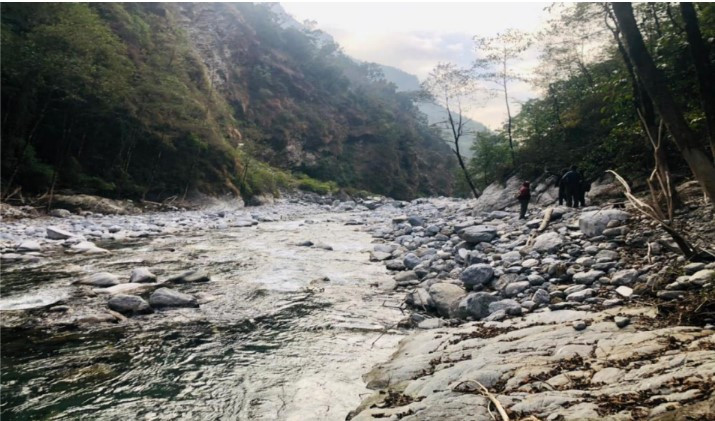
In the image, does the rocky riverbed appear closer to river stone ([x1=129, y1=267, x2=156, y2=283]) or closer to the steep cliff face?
river stone ([x1=129, y1=267, x2=156, y2=283])

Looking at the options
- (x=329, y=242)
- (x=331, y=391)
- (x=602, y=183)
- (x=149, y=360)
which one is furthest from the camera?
(x=329, y=242)

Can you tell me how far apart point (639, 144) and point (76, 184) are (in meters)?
28.1

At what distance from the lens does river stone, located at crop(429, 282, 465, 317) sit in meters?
7.66

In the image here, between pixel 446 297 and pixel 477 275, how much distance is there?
1126 millimetres

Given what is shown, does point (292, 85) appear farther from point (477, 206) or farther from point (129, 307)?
point (129, 307)

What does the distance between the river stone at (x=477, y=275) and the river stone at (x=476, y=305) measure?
49.2 inches

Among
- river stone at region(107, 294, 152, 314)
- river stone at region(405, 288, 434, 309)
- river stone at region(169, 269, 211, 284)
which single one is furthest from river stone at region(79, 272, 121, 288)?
river stone at region(405, 288, 434, 309)

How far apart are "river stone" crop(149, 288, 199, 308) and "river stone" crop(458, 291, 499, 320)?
4979 mm

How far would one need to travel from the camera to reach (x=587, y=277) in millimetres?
7145

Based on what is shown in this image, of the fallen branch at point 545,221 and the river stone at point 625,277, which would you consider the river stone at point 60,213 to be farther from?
the river stone at point 625,277

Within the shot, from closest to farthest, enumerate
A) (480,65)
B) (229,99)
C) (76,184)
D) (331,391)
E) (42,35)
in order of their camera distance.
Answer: (331,391)
(42,35)
(76,184)
(480,65)
(229,99)

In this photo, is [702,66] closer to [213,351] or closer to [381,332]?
[381,332]

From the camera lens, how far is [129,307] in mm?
7488

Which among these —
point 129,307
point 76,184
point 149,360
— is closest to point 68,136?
point 76,184
